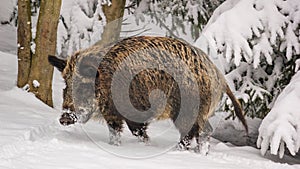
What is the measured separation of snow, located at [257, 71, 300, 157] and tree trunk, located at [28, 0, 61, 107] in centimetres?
309

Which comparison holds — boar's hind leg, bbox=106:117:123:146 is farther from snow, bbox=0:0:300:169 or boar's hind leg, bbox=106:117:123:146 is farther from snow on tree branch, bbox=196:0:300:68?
snow on tree branch, bbox=196:0:300:68

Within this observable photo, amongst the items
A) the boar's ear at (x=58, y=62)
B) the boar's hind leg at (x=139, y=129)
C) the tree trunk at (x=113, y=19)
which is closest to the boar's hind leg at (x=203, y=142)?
the boar's hind leg at (x=139, y=129)

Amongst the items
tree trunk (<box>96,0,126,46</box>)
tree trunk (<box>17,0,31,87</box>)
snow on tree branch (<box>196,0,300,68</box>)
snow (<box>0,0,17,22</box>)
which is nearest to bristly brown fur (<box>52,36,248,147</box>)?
snow on tree branch (<box>196,0,300,68</box>)

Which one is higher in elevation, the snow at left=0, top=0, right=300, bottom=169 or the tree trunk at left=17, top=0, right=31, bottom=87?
the tree trunk at left=17, top=0, right=31, bottom=87

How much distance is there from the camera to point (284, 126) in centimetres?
583

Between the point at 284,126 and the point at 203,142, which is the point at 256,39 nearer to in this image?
the point at 284,126

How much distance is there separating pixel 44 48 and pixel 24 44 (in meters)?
0.50

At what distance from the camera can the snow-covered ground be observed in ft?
15.3

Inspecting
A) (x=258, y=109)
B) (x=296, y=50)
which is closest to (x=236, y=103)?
(x=296, y=50)

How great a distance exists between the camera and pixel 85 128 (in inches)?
249

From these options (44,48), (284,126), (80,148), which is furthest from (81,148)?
(44,48)

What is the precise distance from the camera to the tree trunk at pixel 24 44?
25.2ft

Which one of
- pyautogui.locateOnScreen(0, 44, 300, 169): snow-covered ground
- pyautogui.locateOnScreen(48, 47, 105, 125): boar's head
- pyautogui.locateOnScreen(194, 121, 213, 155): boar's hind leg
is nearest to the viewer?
pyautogui.locateOnScreen(0, 44, 300, 169): snow-covered ground

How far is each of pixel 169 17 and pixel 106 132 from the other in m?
4.04
